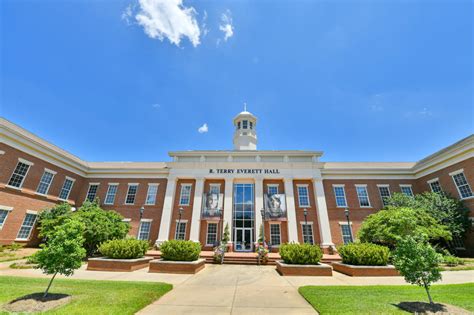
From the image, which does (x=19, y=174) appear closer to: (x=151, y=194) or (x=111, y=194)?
(x=111, y=194)

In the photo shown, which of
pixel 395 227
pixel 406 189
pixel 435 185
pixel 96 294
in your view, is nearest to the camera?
pixel 96 294

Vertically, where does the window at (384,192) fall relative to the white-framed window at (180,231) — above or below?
above

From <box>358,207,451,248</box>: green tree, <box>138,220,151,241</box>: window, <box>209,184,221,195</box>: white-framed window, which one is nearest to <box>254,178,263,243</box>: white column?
<box>209,184,221,195</box>: white-framed window

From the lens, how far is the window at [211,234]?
22.0m

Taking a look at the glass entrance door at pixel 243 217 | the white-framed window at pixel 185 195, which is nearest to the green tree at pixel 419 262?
the glass entrance door at pixel 243 217

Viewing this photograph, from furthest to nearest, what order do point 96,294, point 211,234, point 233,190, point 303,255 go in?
1. point 233,190
2. point 211,234
3. point 303,255
4. point 96,294

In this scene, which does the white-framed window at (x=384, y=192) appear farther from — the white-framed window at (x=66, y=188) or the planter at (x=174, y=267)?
the white-framed window at (x=66, y=188)

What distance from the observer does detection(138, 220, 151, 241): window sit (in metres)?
22.6

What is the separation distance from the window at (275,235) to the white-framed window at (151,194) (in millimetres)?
13989

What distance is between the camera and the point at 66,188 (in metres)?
23.1

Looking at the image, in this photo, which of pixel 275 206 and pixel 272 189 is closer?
pixel 275 206

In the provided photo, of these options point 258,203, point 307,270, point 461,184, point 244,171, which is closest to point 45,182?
point 244,171

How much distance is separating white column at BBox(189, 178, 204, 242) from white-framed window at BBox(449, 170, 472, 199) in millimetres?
24835

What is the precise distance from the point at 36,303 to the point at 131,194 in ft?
66.0
